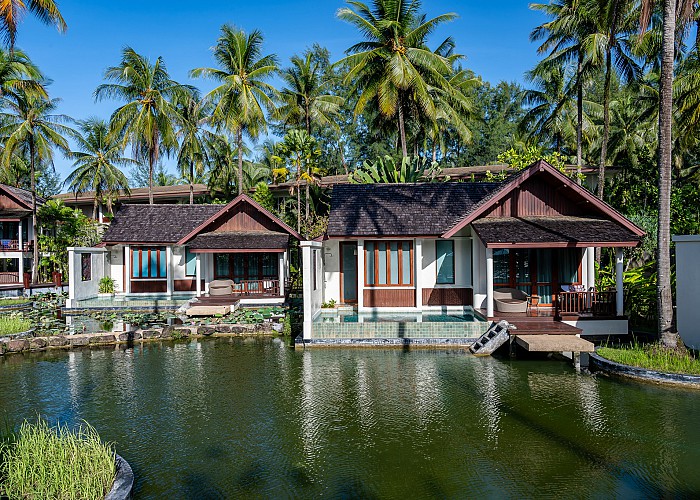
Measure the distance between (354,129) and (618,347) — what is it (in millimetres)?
42472

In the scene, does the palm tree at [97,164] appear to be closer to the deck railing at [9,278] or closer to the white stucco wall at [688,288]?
the deck railing at [9,278]

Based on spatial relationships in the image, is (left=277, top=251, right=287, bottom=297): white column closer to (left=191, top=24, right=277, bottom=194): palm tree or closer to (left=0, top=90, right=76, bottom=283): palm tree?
(left=191, top=24, right=277, bottom=194): palm tree

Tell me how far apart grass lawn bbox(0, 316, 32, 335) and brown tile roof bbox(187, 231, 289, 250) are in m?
6.39

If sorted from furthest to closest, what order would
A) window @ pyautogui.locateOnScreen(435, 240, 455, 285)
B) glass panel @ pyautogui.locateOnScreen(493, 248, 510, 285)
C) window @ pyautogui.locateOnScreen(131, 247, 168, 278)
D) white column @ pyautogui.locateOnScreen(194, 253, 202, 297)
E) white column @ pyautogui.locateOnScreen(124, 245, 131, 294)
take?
window @ pyautogui.locateOnScreen(131, 247, 168, 278) < white column @ pyautogui.locateOnScreen(124, 245, 131, 294) < white column @ pyautogui.locateOnScreen(194, 253, 202, 297) < window @ pyautogui.locateOnScreen(435, 240, 455, 285) < glass panel @ pyautogui.locateOnScreen(493, 248, 510, 285)

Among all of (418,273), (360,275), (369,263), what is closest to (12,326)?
(360,275)

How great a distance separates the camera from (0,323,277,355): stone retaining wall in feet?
45.1

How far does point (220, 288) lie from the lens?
20.5 meters

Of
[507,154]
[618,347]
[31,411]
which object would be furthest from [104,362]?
[507,154]

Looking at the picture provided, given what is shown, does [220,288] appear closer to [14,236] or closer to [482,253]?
[482,253]

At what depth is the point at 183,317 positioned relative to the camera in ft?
58.5

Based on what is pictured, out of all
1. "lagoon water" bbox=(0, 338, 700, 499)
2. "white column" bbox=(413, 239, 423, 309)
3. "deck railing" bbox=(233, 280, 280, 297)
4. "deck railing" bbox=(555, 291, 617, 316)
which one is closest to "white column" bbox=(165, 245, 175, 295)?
"deck railing" bbox=(233, 280, 280, 297)

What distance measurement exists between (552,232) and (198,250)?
1295 centimetres

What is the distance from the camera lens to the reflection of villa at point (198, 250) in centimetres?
2102

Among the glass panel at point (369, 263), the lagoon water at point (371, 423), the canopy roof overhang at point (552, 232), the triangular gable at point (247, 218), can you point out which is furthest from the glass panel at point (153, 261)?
the canopy roof overhang at point (552, 232)
